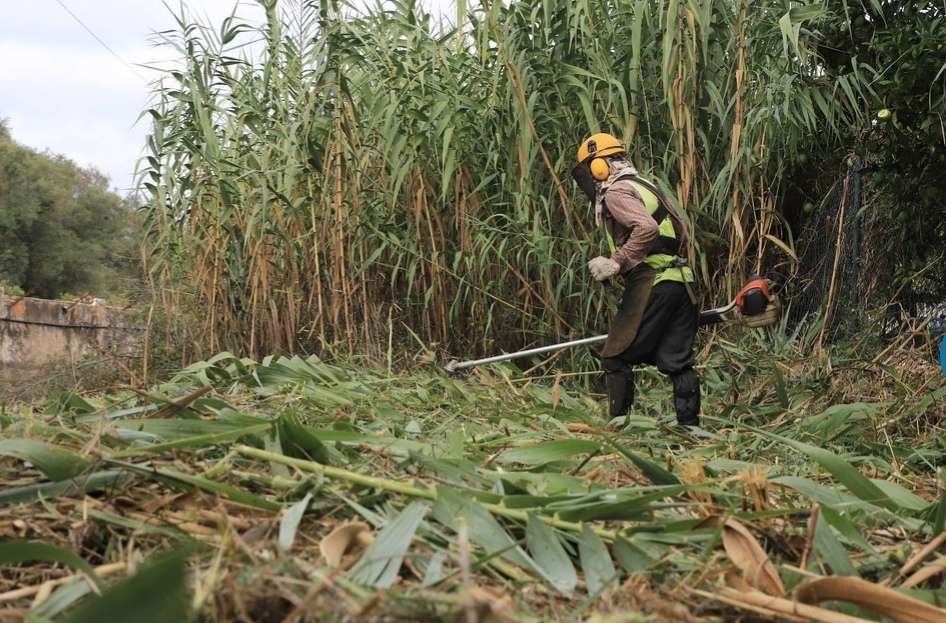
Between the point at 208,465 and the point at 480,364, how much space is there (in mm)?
3366

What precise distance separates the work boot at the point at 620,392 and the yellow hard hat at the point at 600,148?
965 millimetres

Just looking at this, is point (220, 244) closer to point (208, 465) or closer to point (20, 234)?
point (208, 465)

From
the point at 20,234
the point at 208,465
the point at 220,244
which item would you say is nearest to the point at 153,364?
the point at 220,244

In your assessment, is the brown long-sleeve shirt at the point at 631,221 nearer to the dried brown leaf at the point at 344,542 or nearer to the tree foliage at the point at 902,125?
the tree foliage at the point at 902,125

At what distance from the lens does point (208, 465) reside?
1.84 metres

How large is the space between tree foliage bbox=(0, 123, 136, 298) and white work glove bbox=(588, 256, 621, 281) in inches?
898

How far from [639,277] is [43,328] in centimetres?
962

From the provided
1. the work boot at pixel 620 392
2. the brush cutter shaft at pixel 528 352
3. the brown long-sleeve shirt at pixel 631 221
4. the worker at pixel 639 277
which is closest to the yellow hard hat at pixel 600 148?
the worker at pixel 639 277

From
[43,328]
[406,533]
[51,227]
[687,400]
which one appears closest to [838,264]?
[687,400]

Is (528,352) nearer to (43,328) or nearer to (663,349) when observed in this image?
(663,349)

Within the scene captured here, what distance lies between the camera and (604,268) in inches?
183

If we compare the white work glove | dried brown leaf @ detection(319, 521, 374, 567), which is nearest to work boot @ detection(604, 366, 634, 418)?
the white work glove

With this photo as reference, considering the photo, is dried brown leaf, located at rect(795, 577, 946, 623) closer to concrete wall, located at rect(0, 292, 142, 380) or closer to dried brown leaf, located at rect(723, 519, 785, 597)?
dried brown leaf, located at rect(723, 519, 785, 597)

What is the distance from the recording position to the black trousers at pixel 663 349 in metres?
4.62
